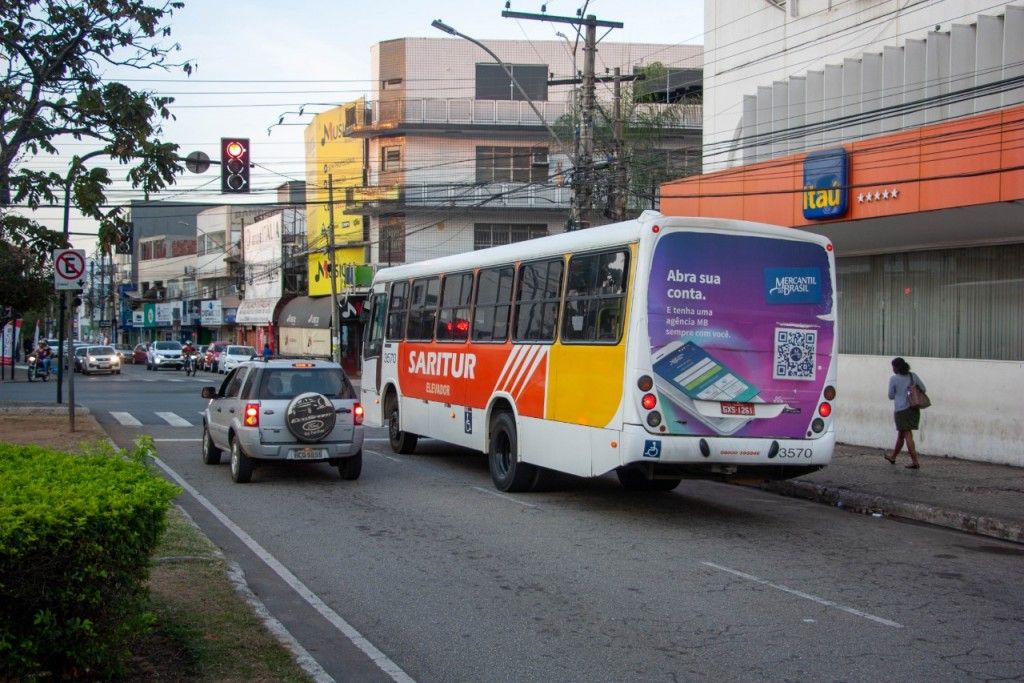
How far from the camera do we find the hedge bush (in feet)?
17.0

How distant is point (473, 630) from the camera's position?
768 cm

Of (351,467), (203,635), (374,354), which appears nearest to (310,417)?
(351,467)

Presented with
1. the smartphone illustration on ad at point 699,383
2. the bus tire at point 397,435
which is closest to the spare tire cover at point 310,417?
the bus tire at point 397,435

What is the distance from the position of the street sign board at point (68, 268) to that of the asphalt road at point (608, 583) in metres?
6.18

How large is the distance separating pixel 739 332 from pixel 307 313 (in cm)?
4679

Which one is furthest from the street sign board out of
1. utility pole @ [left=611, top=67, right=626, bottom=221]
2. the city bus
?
utility pole @ [left=611, top=67, right=626, bottom=221]

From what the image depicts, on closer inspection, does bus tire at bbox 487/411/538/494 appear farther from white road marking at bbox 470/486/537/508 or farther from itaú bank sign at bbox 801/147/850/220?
itaú bank sign at bbox 801/147/850/220

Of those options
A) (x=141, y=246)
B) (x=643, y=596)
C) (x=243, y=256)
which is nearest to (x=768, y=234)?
(x=643, y=596)

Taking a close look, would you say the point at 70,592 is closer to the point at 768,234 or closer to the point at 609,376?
the point at 609,376

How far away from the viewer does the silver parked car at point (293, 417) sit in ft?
48.9

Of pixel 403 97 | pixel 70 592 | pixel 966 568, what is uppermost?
pixel 403 97

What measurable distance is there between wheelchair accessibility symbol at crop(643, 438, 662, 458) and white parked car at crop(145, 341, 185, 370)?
54397mm

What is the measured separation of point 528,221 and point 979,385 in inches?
1276

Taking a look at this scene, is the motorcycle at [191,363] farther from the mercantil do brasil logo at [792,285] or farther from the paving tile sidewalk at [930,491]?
the mercantil do brasil logo at [792,285]
